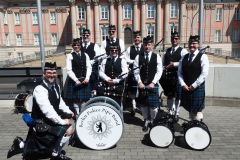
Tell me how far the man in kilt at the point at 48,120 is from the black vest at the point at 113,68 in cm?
165

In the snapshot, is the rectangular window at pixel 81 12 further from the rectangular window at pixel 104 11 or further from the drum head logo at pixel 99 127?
the drum head logo at pixel 99 127

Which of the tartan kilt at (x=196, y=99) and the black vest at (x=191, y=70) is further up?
the black vest at (x=191, y=70)

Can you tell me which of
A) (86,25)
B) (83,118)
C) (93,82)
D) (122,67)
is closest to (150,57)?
(122,67)

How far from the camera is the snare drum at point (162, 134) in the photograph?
420 centimetres

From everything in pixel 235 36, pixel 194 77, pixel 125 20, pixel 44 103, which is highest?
pixel 125 20

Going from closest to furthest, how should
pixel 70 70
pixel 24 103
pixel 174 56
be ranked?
pixel 70 70
pixel 174 56
pixel 24 103

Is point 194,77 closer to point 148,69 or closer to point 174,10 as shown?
point 148,69

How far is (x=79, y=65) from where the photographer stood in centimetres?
513

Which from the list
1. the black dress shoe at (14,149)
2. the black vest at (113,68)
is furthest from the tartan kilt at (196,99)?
the black dress shoe at (14,149)

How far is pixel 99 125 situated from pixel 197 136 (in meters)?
1.82

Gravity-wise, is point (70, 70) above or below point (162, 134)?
above

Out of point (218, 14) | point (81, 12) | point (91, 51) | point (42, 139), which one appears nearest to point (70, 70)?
point (91, 51)

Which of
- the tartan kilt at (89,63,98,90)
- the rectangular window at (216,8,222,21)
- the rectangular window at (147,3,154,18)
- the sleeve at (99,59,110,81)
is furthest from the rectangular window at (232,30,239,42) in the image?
the sleeve at (99,59,110,81)

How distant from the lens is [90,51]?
18.7ft
